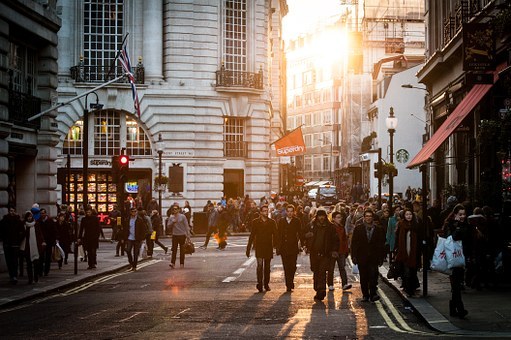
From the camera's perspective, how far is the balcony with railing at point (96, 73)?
4959 centimetres

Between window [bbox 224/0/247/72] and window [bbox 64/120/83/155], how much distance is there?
930cm

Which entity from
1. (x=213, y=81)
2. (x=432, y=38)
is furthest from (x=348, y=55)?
(x=432, y=38)

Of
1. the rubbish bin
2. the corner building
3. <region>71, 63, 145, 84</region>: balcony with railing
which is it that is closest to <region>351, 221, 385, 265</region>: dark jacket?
the rubbish bin

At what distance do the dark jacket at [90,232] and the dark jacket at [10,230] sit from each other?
415cm

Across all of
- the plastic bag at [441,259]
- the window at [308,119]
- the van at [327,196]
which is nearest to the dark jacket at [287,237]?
the plastic bag at [441,259]

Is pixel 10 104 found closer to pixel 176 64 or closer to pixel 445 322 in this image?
pixel 445 322

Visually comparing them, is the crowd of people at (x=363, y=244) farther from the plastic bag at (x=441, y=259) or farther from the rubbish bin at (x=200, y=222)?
the rubbish bin at (x=200, y=222)

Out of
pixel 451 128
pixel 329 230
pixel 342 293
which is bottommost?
pixel 342 293

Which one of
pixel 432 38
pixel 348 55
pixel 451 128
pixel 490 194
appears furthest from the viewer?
pixel 348 55

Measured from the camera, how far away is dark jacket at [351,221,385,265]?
18047mm

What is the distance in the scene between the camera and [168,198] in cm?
4966

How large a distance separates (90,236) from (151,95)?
2456 cm

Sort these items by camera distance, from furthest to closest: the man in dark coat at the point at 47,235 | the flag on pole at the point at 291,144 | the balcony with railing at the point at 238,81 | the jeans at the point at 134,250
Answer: the flag on pole at the point at 291,144 < the balcony with railing at the point at 238,81 < the jeans at the point at 134,250 < the man in dark coat at the point at 47,235

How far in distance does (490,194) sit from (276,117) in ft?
189
